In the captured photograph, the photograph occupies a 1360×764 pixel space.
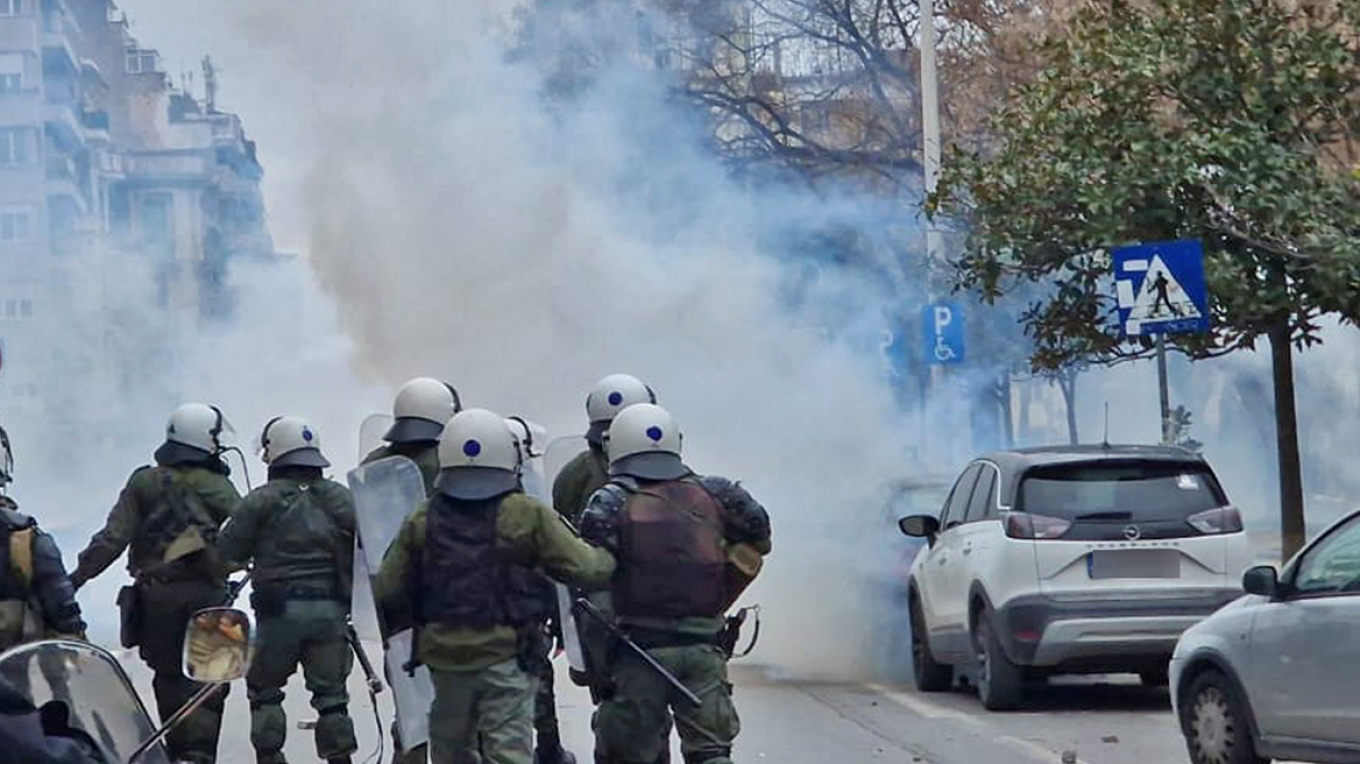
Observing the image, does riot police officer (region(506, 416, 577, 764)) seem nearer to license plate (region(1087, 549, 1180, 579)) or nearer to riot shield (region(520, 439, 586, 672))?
riot shield (region(520, 439, 586, 672))

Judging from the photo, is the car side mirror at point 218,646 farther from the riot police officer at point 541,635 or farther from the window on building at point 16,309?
the window on building at point 16,309

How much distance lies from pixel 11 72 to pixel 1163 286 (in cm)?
1987

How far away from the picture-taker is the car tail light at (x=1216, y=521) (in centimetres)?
1345

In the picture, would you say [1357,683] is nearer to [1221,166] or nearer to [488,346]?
[1221,166]

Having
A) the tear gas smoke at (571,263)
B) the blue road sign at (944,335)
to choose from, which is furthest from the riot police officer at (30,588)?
the tear gas smoke at (571,263)

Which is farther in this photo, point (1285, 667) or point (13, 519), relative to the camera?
point (1285, 667)

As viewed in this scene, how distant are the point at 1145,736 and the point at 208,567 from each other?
16.0 feet

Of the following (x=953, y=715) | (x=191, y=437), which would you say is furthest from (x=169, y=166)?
(x=191, y=437)

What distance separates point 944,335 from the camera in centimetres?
2323

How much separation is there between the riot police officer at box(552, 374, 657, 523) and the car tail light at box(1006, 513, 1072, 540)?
11.4 feet

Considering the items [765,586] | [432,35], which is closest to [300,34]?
[432,35]

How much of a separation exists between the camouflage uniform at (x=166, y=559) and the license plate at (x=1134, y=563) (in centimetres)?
485

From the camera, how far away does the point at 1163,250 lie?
14.6 meters

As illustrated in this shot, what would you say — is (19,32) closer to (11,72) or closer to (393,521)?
(11,72)
